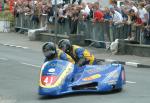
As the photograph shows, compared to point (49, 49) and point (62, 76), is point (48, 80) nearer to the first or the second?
point (62, 76)

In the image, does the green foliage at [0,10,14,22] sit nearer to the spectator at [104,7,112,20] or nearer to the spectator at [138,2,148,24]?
the spectator at [104,7,112,20]

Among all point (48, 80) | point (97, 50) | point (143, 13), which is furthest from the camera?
point (97, 50)

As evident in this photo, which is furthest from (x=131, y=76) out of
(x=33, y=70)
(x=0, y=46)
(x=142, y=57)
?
(x=0, y=46)

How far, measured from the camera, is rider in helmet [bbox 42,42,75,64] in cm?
1326

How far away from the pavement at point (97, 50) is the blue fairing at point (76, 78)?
6649mm

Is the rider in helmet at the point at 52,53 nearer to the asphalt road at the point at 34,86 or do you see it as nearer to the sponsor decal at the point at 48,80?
the sponsor decal at the point at 48,80

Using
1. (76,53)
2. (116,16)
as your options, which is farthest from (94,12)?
(76,53)

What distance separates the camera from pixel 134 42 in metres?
22.8

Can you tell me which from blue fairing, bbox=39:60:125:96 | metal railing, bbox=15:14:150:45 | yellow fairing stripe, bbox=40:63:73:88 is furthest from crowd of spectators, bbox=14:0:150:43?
yellow fairing stripe, bbox=40:63:73:88

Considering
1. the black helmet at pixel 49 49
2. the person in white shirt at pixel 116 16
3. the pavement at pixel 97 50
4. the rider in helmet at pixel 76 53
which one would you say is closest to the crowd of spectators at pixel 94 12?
the person in white shirt at pixel 116 16

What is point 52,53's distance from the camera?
13297 millimetres

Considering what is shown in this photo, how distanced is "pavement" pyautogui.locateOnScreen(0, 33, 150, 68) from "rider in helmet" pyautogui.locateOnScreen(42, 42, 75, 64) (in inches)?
270

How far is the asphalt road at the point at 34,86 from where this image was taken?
1250 cm

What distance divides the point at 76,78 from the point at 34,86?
2.17 meters
